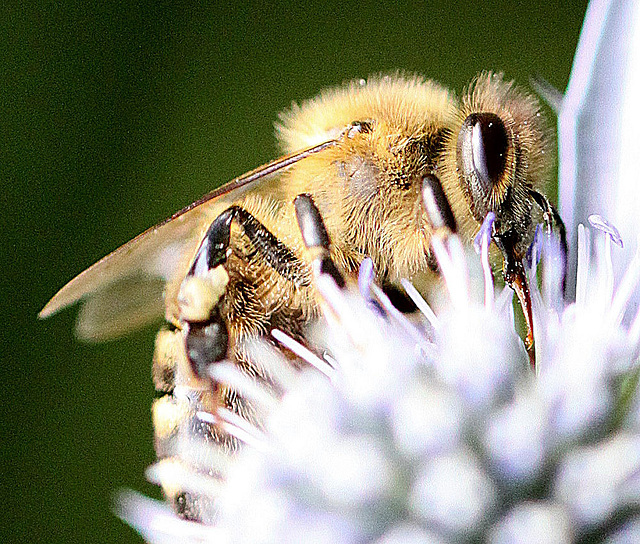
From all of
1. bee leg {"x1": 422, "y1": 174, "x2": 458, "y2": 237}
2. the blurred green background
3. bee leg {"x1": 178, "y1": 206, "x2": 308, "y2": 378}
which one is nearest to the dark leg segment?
bee leg {"x1": 178, "y1": 206, "x2": 308, "y2": 378}

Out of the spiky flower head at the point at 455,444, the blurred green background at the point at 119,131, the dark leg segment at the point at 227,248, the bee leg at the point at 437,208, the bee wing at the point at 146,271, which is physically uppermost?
the blurred green background at the point at 119,131

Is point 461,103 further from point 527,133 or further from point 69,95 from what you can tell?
point 69,95

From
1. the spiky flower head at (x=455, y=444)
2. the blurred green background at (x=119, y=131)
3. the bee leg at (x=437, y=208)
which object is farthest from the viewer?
the blurred green background at (x=119, y=131)

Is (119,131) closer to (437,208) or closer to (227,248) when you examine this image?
(227,248)

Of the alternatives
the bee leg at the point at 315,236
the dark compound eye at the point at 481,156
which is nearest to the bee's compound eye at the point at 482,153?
the dark compound eye at the point at 481,156

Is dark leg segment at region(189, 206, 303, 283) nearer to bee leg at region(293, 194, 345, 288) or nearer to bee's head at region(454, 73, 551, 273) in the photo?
bee leg at region(293, 194, 345, 288)

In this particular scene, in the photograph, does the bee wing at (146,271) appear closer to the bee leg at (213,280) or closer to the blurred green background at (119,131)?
the bee leg at (213,280)

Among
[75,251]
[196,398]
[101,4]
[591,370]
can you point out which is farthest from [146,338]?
[591,370]

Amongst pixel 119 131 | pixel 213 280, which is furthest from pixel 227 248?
pixel 119 131
